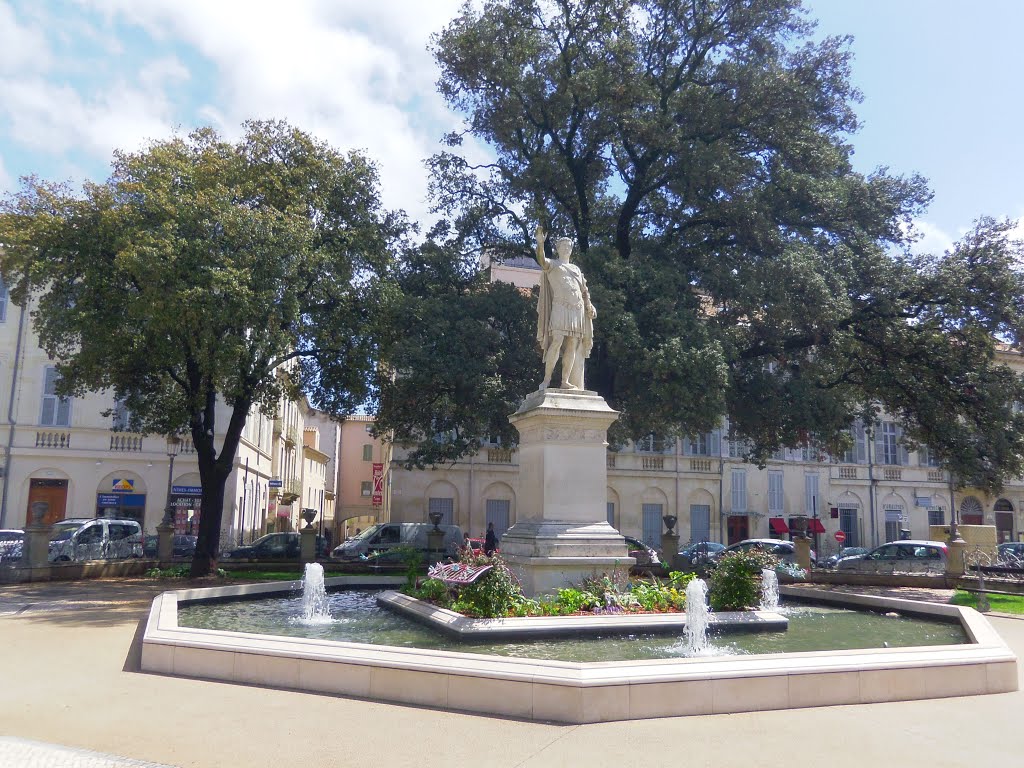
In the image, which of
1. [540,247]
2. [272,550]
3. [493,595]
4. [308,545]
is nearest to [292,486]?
[272,550]

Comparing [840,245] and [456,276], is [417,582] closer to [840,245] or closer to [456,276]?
[456,276]

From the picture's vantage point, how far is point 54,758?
6082mm

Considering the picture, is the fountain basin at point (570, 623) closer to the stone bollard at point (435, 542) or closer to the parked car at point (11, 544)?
the parked car at point (11, 544)

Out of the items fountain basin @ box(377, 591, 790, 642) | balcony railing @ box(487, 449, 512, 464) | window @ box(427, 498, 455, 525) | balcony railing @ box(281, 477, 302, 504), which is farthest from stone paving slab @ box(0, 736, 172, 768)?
balcony railing @ box(281, 477, 302, 504)

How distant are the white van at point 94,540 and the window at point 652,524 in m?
23.8

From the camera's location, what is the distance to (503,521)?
4069 cm

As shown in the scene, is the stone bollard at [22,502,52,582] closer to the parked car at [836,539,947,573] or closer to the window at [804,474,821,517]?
the parked car at [836,539,947,573]

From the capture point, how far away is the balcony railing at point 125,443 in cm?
3484

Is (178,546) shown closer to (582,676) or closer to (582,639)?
(582,639)

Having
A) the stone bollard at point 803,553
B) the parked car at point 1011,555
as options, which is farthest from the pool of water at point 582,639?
the parked car at point 1011,555

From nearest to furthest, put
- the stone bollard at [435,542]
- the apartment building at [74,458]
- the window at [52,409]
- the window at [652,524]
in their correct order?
the stone bollard at [435,542] → the apartment building at [74,458] → the window at [52,409] → the window at [652,524]

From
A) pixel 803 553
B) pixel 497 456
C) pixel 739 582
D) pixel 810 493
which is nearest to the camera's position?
pixel 739 582

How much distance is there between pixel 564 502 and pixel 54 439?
29047 mm

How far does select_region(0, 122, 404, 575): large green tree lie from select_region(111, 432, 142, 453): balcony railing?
11875 mm
